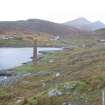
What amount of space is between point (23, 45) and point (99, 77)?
89933mm

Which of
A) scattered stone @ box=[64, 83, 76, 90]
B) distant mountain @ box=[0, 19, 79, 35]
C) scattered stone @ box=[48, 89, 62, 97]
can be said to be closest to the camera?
scattered stone @ box=[48, 89, 62, 97]

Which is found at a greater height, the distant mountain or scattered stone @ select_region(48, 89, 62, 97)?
the distant mountain

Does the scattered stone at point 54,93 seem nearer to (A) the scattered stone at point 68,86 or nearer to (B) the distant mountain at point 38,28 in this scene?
(A) the scattered stone at point 68,86

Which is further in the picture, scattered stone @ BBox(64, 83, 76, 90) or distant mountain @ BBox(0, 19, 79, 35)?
distant mountain @ BBox(0, 19, 79, 35)

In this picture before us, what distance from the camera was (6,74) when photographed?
1576 inches

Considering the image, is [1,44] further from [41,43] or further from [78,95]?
[78,95]

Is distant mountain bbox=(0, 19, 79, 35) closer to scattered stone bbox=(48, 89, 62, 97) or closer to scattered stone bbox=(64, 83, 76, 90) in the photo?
scattered stone bbox=(64, 83, 76, 90)

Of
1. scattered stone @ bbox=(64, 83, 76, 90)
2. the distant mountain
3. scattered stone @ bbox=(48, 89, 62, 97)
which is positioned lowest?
scattered stone @ bbox=(48, 89, 62, 97)

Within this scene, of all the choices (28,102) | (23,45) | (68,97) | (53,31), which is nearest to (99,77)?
(68,97)

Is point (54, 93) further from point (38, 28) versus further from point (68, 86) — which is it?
point (38, 28)

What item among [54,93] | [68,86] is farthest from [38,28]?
[54,93]

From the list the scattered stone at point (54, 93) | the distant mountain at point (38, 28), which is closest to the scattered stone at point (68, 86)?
the scattered stone at point (54, 93)

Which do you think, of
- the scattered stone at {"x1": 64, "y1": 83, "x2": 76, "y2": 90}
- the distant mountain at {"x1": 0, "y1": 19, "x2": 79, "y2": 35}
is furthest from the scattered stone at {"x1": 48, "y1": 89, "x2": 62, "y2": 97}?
the distant mountain at {"x1": 0, "y1": 19, "x2": 79, "y2": 35}

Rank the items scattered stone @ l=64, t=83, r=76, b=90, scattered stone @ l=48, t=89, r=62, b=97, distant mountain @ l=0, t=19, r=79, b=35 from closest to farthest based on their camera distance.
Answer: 1. scattered stone @ l=48, t=89, r=62, b=97
2. scattered stone @ l=64, t=83, r=76, b=90
3. distant mountain @ l=0, t=19, r=79, b=35
